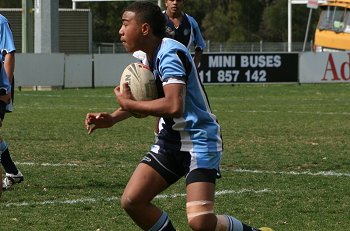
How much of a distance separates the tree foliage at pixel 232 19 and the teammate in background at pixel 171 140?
227 ft

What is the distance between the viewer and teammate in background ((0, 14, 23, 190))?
379 inches

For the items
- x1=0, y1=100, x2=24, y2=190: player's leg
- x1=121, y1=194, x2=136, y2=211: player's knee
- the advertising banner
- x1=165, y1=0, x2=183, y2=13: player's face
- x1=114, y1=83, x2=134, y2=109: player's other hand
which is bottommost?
the advertising banner

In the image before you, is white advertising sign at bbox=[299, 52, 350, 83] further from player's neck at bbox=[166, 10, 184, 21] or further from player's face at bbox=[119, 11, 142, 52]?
player's face at bbox=[119, 11, 142, 52]

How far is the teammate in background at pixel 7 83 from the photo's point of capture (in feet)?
31.6

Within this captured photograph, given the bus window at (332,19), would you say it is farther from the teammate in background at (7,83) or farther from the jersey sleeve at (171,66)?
the jersey sleeve at (171,66)

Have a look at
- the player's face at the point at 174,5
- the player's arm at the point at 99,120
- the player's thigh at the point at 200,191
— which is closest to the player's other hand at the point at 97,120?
the player's arm at the point at 99,120

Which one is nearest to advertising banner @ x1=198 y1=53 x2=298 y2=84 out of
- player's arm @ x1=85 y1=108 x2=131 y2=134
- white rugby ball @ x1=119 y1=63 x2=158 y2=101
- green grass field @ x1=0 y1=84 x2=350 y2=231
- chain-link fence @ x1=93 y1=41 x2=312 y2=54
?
green grass field @ x1=0 y1=84 x2=350 y2=231

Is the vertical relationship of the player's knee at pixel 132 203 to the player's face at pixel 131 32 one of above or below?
below

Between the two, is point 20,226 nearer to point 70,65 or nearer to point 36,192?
Result: point 36,192

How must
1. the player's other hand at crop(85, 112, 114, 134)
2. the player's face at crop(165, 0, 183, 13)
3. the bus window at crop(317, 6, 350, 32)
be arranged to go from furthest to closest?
the bus window at crop(317, 6, 350, 32), the player's face at crop(165, 0, 183, 13), the player's other hand at crop(85, 112, 114, 134)

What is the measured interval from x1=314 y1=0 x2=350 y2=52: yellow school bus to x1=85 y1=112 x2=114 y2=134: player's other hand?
138 ft

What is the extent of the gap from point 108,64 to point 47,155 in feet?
65.8

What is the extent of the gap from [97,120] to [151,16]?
2.52 feet

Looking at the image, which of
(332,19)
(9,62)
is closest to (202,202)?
(9,62)
